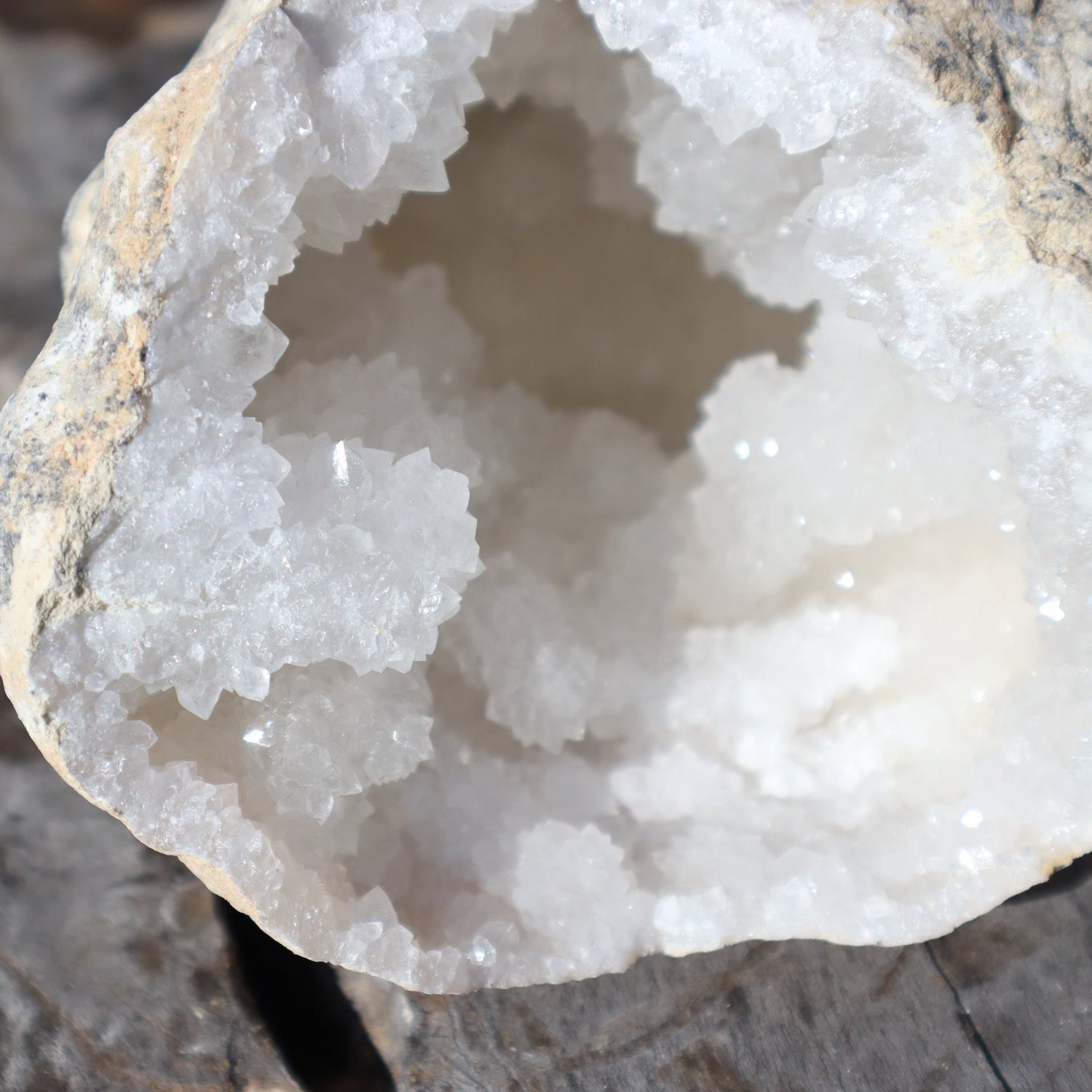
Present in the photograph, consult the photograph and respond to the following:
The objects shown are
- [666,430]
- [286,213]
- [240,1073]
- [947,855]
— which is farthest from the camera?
[666,430]

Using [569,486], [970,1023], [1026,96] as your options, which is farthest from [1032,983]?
[1026,96]

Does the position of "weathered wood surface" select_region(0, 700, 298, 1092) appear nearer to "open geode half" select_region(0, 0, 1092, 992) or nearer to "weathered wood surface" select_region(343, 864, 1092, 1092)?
"weathered wood surface" select_region(343, 864, 1092, 1092)

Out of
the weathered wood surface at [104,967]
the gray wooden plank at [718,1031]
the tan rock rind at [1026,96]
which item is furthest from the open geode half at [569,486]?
the weathered wood surface at [104,967]

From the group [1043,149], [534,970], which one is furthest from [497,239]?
[534,970]

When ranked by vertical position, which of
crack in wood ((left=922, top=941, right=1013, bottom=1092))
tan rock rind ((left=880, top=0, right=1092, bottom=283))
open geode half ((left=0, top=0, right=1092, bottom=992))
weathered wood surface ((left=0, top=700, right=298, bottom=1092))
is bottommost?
weathered wood surface ((left=0, top=700, right=298, bottom=1092))

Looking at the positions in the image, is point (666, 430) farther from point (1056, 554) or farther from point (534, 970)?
point (534, 970)

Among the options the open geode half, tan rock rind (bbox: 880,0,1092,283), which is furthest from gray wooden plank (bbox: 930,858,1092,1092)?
tan rock rind (bbox: 880,0,1092,283)

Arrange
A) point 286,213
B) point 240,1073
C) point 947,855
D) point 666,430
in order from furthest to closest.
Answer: point 666,430 → point 240,1073 → point 947,855 → point 286,213

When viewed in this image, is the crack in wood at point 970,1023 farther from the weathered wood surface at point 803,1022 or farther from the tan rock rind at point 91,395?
the tan rock rind at point 91,395
